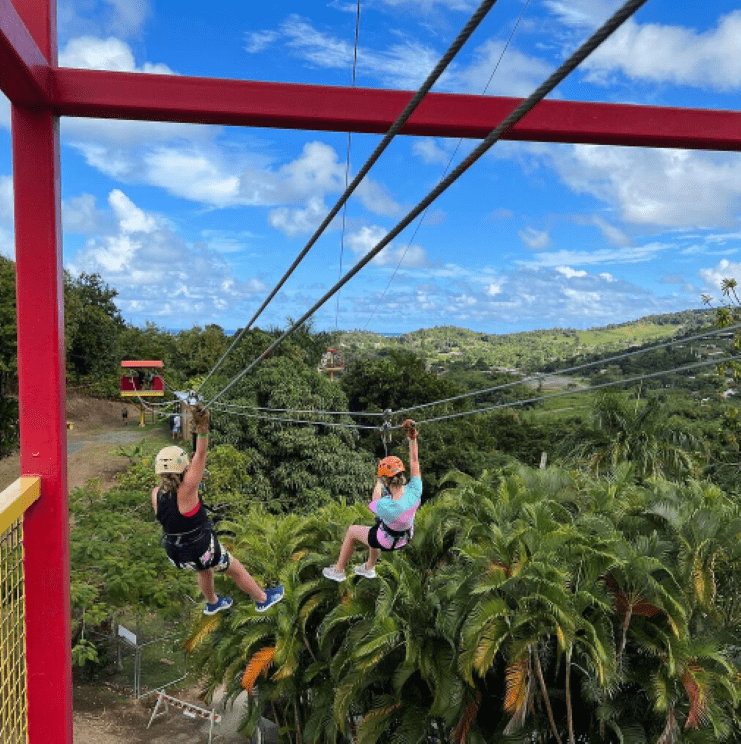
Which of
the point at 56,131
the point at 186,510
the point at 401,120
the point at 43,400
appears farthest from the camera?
the point at 186,510

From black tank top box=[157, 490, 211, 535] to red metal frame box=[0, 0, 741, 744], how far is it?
555 mm

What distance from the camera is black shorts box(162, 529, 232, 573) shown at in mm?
4457

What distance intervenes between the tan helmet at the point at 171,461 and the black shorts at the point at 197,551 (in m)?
0.48

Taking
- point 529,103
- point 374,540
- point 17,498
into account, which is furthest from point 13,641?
point 529,103

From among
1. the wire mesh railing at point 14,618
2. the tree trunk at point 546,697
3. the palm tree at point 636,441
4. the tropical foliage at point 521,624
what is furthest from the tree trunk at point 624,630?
the palm tree at point 636,441

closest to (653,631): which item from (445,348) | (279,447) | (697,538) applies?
(697,538)

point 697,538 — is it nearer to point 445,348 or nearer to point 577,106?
point 577,106

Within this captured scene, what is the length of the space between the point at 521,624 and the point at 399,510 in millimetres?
4503

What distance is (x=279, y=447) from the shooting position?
2836 centimetres

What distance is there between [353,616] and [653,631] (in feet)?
13.9

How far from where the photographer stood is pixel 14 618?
4.25 metres

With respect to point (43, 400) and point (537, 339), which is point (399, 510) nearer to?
point (43, 400)

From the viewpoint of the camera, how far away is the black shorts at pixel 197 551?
4.46 metres

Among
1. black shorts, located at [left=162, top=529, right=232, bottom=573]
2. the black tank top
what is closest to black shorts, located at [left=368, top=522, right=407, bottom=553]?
black shorts, located at [left=162, top=529, right=232, bottom=573]
